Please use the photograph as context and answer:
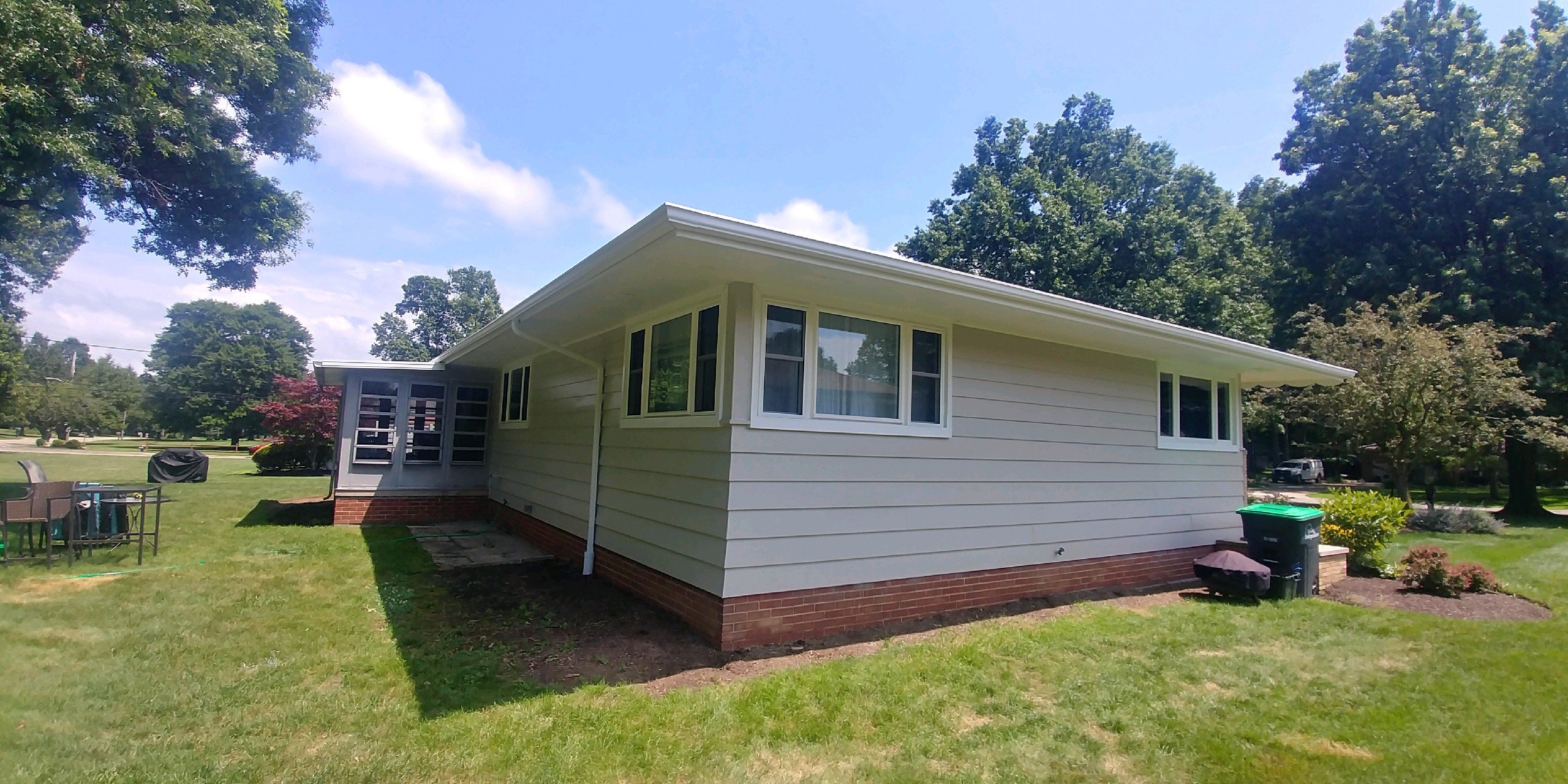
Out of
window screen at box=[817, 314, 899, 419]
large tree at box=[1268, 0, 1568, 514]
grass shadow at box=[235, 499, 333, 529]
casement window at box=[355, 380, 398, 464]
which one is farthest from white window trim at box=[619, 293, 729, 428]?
large tree at box=[1268, 0, 1568, 514]

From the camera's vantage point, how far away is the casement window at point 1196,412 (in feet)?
25.1

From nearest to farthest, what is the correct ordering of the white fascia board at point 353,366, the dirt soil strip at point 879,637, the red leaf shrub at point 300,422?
the dirt soil strip at point 879,637, the white fascia board at point 353,366, the red leaf shrub at point 300,422

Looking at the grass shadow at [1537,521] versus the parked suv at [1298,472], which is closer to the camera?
the grass shadow at [1537,521]

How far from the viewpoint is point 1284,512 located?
6680 mm

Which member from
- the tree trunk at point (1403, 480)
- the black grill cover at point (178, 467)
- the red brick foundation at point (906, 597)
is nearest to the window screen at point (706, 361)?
the red brick foundation at point (906, 597)

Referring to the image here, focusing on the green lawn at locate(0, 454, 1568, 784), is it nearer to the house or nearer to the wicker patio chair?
the house

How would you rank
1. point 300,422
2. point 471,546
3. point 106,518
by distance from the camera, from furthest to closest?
point 300,422, point 471,546, point 106,518

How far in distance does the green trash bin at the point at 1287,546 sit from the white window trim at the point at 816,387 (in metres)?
3.65

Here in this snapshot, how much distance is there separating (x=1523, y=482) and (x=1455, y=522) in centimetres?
604

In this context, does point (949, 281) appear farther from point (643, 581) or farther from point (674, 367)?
point (643, 581)

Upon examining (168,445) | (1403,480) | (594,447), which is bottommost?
(168,445)

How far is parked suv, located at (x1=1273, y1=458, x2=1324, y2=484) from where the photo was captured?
33.5 m

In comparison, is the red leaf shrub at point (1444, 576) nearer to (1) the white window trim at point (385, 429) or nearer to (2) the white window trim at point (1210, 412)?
(2) the white window trim at point (1210, 412)

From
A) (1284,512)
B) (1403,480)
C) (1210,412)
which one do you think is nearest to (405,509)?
(1210,412)
